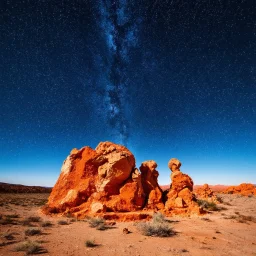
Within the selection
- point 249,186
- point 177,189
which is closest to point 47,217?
point 177,189

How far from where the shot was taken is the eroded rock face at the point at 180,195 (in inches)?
622

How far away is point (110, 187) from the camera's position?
603 inches

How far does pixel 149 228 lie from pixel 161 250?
7.19 ft

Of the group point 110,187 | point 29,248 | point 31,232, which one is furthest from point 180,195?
point 29,248


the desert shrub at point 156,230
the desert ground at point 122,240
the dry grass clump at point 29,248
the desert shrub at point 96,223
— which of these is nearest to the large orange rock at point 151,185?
the desert ground at point 122,240

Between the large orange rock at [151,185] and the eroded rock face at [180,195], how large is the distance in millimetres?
818

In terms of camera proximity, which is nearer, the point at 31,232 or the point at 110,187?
the point at 31,232

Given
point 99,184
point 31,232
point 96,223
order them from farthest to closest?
point 99,184
point 96,223
point 31,232

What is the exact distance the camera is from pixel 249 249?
7.96 metres

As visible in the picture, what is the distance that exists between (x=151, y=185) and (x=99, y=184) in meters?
4.61

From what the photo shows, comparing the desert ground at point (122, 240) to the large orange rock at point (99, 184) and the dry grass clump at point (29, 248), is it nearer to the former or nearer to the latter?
the dry grass clump at point (29, 248)

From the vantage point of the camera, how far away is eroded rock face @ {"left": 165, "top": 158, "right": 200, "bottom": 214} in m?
15.8

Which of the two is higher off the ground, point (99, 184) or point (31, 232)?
point (99, 184)

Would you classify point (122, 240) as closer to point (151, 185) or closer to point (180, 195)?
point (151, 185)
